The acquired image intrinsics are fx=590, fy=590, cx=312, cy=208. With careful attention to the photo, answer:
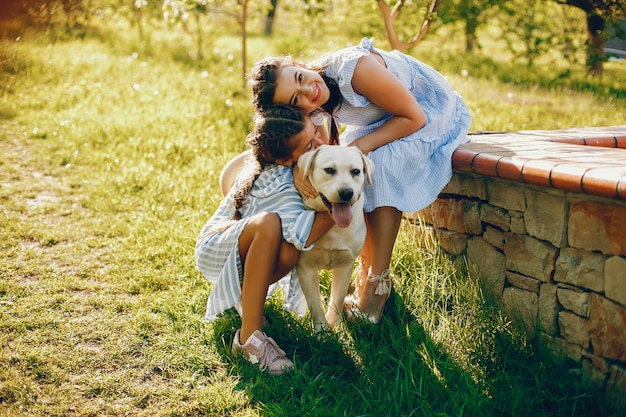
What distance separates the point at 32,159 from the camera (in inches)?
231

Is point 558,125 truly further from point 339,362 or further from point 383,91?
point 339,362

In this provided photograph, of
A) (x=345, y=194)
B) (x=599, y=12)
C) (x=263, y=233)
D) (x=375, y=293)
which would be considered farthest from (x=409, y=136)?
(x=599, y=12)

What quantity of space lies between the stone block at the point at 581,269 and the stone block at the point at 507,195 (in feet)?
1.06

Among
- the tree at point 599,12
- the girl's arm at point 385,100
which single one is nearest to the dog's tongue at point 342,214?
the girl's arm at point 385,100

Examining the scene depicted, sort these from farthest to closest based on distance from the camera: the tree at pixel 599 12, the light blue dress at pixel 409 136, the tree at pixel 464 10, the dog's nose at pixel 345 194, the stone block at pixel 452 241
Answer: the tree at pixel 464 10
the tree at pixel 599 12
the stone block at pixel 452 241
the light blue dress at pixel 409 136
the dog's nose at pixel 345 194

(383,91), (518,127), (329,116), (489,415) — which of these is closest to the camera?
(489,415)

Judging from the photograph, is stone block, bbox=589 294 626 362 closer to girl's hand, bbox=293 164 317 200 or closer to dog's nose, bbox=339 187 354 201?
dog's nose, bbox=339 187 354 201

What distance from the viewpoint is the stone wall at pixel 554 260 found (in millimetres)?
2385

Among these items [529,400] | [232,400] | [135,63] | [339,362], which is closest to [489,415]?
[529,400]

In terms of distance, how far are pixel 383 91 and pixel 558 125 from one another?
4043mm

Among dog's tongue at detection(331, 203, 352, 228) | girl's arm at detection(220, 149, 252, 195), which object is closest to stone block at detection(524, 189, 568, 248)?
dog's tongue at detection(331, 203, 352, 228)

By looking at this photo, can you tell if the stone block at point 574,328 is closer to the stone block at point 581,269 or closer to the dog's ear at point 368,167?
the stone block at point 581,269

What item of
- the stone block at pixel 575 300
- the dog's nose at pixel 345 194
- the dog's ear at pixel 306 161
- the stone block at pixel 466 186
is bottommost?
the stone block at pixel 575 300

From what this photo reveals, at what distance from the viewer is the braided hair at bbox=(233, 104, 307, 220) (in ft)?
9.53
